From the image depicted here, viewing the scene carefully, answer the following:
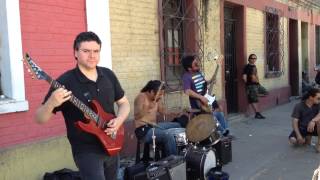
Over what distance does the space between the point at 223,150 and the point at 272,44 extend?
8821mm

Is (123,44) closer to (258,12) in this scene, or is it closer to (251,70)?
(251,70)

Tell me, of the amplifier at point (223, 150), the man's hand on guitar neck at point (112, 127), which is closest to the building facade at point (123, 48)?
the amplifier at point (223, 150)

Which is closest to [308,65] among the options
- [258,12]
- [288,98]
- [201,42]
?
[288,98]

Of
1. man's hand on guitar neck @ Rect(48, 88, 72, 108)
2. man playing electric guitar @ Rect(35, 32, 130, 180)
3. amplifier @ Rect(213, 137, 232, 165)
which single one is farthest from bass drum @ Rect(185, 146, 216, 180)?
man's hand on guitar neck @ Rect(48, 88, 72, 108)

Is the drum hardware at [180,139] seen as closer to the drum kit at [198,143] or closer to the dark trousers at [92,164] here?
the drum kit at [198,143]

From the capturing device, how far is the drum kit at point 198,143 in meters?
5.93

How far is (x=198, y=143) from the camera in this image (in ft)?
21.0

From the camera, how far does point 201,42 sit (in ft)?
32.4

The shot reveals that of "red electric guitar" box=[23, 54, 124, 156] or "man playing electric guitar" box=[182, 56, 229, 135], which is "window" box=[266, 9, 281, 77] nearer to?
"man playing electric guitar" box=[182, 56, 229, 135]

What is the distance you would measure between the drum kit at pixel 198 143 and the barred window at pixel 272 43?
8.43 m

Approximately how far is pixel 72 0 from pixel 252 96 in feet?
21.9

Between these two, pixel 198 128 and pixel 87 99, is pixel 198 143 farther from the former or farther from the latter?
pixel 87 99

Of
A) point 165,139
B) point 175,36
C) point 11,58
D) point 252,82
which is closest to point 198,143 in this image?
point 165,139

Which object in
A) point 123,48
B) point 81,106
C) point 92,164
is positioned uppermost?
point 123,48
